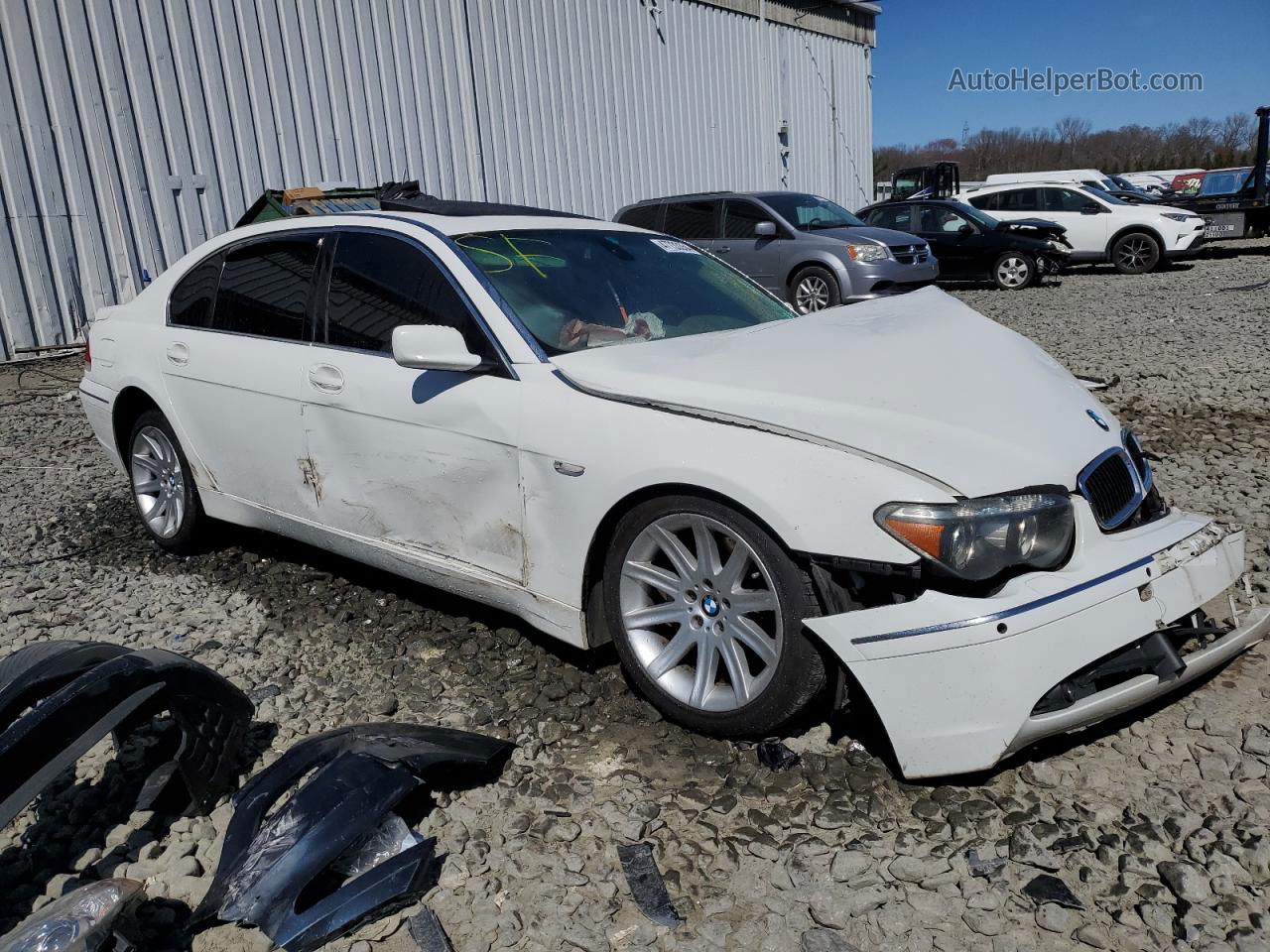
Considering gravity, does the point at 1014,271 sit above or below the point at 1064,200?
below

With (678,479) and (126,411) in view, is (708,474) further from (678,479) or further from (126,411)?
(126,411)

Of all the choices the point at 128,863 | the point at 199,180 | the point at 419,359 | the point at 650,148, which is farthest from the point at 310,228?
the point at 650,148

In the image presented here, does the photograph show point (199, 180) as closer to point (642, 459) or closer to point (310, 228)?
point (310, 228)

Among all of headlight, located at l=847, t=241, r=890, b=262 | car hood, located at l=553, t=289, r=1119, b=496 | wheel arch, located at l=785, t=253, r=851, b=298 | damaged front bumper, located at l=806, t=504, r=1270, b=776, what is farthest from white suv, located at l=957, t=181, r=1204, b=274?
damaged front bumper, located at l=806, t=504, r=1270, b=776

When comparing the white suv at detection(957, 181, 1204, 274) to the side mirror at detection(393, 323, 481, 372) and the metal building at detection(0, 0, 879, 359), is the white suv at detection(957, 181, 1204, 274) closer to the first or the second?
the metal building at detection(0, 0, 879, 359)

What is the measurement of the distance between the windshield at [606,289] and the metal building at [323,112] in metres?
7.68

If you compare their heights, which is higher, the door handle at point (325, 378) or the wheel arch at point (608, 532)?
the door handle at point (325, 378)

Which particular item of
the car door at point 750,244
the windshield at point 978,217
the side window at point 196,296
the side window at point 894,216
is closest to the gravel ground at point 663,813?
the side window at point 196,296

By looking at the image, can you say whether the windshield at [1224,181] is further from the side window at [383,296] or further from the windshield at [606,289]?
the side window at [383,296]

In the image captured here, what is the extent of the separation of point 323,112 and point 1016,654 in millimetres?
Answer: 11780

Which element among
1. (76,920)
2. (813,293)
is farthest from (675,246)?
(813,293)

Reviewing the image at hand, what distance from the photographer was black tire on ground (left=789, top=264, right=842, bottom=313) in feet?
40.1

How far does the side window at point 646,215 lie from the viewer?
43.9 ft

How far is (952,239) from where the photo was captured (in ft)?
51.3
